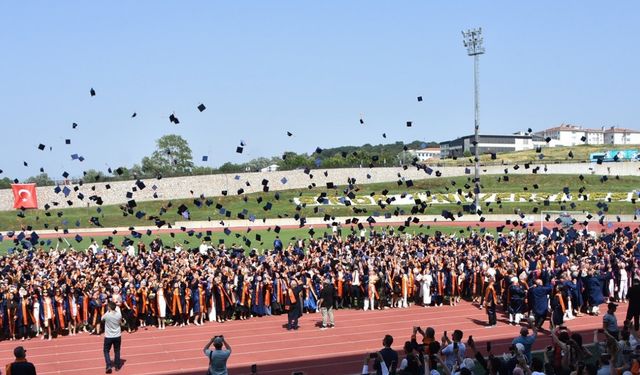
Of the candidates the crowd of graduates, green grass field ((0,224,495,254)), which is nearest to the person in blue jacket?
the crowd of graduates

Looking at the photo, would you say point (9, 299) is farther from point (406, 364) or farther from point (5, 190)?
point (5, 190)

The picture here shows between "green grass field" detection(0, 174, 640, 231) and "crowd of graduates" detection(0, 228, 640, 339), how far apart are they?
17.2m

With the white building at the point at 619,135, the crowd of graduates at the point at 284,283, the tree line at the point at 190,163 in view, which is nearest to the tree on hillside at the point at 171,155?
the tree line at the point at 190,163

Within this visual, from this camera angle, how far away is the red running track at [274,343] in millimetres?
12422

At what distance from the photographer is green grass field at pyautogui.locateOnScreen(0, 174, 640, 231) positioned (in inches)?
1811

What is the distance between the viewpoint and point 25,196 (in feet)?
167

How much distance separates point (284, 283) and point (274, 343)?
118 inches

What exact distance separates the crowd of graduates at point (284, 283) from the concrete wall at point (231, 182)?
34331mm

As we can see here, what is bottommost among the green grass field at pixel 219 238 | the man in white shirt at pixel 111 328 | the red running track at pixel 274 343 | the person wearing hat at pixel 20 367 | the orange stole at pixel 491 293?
the green grass field at pixel 219 238

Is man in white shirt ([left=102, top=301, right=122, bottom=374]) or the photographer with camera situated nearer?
the photographer with camera

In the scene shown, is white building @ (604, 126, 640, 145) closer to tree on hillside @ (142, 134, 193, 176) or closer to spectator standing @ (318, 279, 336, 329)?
tree on hillside @ (142, 134, 193, 176)

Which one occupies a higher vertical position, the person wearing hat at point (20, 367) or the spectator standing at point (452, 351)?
the person wearing hat at point (20, 367)

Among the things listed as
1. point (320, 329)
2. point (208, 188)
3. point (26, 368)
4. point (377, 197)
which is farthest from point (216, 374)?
point (208, 188)

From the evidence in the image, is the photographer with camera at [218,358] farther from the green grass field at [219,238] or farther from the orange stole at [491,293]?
the green grass field at [219,238]
